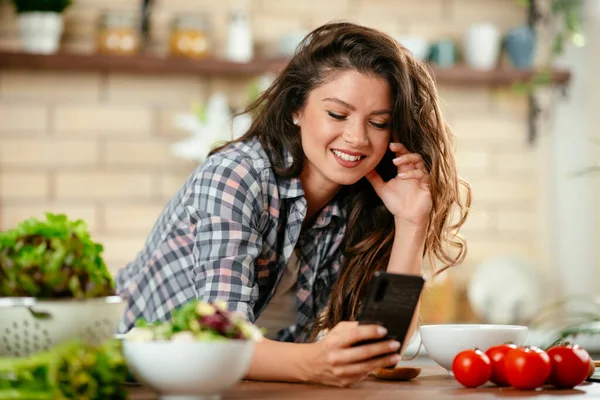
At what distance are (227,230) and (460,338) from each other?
486 millimetres


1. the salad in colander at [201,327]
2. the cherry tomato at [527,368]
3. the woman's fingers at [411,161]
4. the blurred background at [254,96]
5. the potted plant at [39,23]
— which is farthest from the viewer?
the blurred background at [254,96]

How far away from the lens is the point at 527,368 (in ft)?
4.73

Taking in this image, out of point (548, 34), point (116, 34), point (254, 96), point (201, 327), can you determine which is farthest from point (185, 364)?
point (548, 34)

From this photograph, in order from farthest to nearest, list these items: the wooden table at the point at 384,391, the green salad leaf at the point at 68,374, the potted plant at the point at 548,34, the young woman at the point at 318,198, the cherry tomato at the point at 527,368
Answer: the potted plant at the point at 548,34
the young woman at the point at 318,198
the cherry tomato at the point at 527,368
the wooden table at the point at 384,391
the green salad leaf at the point at 68,374

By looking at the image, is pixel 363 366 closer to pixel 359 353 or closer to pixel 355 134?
pixel 359 353

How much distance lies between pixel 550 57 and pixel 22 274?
3198 mm

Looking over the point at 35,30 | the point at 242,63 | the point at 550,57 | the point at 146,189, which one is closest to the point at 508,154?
the point at 550,57

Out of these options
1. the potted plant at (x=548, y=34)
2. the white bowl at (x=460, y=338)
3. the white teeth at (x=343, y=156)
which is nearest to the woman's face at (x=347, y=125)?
the white teeth at (x=343, y=156)

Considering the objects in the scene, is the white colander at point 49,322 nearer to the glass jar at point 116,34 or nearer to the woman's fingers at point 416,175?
the woman's fingers at point 416,175

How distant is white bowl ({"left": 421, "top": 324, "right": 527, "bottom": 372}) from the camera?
5.25ft

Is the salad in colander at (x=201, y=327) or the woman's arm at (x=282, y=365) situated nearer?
the salad in colander at (x=201, y=327)

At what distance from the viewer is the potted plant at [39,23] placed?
3.54m

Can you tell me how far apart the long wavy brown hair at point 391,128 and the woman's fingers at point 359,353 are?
58 centimetres

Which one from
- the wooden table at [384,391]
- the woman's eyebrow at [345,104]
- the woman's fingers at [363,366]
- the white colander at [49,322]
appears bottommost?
the wooden table at [384,391]
